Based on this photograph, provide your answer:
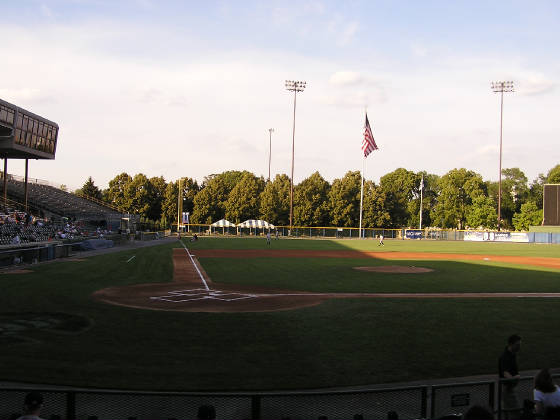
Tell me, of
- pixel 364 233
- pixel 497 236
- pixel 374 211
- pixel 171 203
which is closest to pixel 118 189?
pixel 171 203

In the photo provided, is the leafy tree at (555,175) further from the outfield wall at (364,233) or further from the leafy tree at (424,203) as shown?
the outfield wall at (364,233)

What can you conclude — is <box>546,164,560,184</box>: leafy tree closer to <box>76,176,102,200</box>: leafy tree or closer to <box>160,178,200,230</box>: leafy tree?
<box>160,178,200,230</box>: leafy tree

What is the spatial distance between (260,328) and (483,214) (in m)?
104

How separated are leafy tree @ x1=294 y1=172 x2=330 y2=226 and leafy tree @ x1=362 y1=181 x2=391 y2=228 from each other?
8.21 meters

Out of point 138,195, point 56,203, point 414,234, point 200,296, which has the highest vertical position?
point 138,195

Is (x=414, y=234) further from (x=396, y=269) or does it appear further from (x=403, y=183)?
(x=396, y=269)

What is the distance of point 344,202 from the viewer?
9831 centimetres

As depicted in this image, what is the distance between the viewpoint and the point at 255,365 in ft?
33.7

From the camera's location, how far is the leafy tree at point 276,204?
9969 cm

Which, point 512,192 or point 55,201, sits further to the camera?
point 512,192

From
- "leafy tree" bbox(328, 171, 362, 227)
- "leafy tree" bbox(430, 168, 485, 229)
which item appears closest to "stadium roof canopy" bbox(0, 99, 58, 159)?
"leafy tree" bbox(328, 171, 362, 227)

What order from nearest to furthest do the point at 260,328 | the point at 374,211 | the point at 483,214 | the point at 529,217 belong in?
the point at 260,328 → the point at 374,211 → the point at 483,214 → the point at 529,217

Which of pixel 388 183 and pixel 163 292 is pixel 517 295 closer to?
pixel 163 292

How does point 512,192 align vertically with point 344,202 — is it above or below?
above
